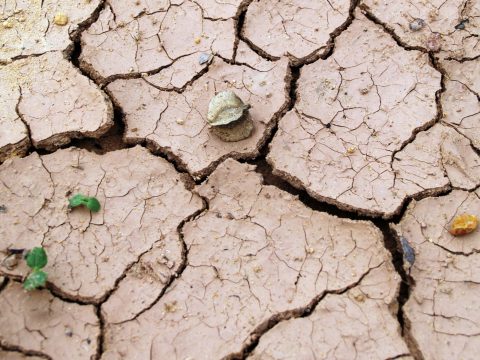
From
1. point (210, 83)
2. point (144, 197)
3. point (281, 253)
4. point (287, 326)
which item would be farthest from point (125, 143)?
point (287, 326)

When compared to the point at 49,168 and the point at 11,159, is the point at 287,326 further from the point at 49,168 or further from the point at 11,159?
the point at 11,159

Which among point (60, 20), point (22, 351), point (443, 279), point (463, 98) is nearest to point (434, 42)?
point (463, 98)

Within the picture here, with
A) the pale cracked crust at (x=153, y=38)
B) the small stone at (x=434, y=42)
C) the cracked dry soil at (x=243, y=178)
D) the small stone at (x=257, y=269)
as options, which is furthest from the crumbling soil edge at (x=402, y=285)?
the pale cracked crust at (x=153, y=38)

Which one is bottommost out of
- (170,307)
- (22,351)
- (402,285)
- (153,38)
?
(22,351)

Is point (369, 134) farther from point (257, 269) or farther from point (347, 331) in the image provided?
point (347, 331)

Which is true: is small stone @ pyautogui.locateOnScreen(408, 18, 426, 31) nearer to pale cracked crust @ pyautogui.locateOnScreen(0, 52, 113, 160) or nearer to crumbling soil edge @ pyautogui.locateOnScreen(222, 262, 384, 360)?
crumbling soil edge @ pyautogui.locateOnScreen(222, 262, 384, 360)

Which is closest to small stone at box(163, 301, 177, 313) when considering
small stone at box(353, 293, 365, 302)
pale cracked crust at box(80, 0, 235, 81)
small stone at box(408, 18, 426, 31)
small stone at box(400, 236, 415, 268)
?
small stone at box(353, 293, 365, 302)

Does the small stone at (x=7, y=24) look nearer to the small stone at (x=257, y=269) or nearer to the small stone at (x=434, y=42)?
the small stone at (x=257, y=269)
